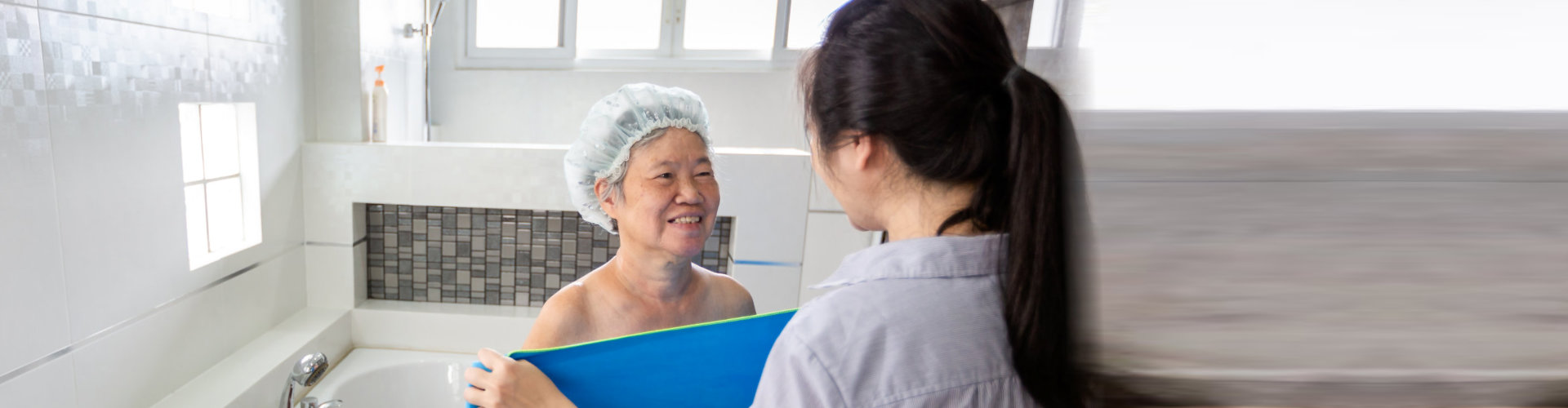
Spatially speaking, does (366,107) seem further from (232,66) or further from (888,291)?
(888,291)

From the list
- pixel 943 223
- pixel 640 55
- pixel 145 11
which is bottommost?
pixel 943 223

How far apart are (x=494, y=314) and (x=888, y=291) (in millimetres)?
1479

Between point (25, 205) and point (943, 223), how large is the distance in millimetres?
1155

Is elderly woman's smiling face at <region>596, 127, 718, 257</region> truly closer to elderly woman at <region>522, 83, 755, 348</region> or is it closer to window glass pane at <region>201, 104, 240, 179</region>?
elderly woman at <region>522, 83, 755, 348</region>

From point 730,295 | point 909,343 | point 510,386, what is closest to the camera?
point 909,343

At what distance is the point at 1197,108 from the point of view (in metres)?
0.26

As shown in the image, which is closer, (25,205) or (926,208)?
(926,208)

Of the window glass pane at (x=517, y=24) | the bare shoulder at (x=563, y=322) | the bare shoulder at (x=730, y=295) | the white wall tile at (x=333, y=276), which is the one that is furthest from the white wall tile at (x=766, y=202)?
the window glass pane at (x=517, y=24)

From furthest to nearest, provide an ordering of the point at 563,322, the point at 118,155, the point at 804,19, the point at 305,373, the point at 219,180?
the point at 804,19, the point at 219,180, the point at 305,373, the point at 118,155, the point at 563,322

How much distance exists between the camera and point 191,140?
3.92ft

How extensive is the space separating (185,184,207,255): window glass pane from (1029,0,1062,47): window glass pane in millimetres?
1420

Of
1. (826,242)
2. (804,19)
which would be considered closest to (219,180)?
(826,242)

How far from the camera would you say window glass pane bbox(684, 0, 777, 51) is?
7.44 ft

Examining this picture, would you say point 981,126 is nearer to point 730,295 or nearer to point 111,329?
point 730,295
